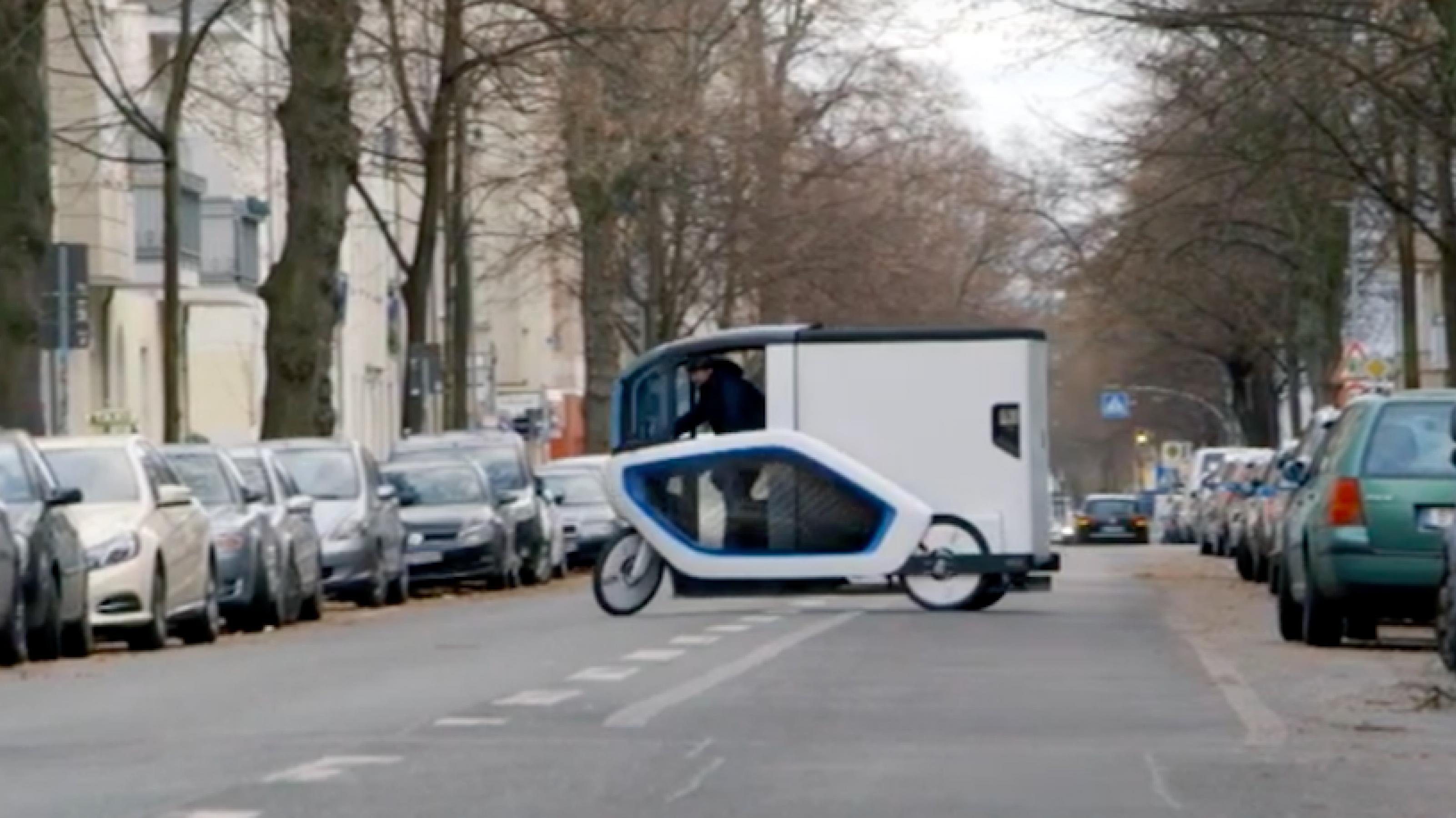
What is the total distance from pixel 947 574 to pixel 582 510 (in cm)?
2480

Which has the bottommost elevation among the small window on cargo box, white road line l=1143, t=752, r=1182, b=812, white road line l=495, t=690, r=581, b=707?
white road line l=1143, t=752, r=1182, b=812

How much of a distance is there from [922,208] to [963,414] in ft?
189

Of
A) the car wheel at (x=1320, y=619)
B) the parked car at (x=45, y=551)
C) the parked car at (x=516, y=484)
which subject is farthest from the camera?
the parked car at (x=516, y=484)

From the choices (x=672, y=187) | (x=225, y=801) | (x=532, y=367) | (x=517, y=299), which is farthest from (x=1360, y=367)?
(x=532, y=367)

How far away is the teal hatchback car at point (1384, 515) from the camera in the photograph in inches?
945

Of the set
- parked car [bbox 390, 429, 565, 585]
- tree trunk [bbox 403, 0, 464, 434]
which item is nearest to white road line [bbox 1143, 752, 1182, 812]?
parked car [bbox 390, 429, 565, 585]

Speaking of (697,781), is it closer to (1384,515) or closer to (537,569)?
(1384,515)

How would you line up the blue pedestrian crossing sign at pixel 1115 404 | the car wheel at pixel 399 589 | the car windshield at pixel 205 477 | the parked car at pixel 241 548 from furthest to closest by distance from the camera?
1. the blue pedestrian crossing sign at pixel 1115 404
2. the car wheel at pixel 399 589
3. the car windshield at pixel 205 477
4. the parked car at pixel 241 548

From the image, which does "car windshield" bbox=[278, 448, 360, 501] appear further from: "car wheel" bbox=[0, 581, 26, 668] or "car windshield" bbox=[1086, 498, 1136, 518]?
"car windshield" bbox=[1086, 498, 1136, 518]

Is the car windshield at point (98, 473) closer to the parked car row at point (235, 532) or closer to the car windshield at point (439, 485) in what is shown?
the parked car row at point (235, 532)

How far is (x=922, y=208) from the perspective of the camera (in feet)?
291

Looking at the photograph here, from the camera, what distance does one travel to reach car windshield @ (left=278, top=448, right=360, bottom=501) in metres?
38.5

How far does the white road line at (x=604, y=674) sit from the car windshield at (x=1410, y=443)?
4.89 metres

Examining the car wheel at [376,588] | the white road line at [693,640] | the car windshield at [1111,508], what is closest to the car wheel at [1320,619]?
the white road line at [693,640]
